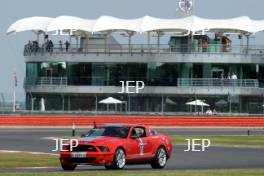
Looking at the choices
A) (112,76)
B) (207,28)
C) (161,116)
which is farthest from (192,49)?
(161,116)

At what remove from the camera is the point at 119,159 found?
30.0 m

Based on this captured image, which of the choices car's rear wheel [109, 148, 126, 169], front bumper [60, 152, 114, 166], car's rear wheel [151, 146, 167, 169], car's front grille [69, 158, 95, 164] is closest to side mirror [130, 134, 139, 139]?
car's rear wheel [109, 148, 126, 169]

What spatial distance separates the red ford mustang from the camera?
2964 centimetres

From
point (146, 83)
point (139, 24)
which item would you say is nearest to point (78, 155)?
point (146, 83)

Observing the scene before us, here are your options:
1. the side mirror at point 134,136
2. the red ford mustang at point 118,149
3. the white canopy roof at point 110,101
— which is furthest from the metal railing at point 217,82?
the side mirror at point 134,136

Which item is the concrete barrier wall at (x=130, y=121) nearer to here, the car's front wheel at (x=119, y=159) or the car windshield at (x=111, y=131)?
the car windshield at (x=111, y=131)

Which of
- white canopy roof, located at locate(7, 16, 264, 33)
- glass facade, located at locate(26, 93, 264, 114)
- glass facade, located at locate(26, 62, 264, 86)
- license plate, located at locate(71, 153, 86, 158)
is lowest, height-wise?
license plate, located at locate(71, 153, 86, 158)

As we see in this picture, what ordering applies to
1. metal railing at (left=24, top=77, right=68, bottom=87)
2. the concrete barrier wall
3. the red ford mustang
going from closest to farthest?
1. the red ford mustang
2. the concrete barrier wall
3. metal railing at (left=24, top=77, right=68, bottom=87)

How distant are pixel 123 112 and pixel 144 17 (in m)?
13.7

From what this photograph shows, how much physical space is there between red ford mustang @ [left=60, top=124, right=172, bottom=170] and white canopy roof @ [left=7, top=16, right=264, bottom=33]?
59.2m

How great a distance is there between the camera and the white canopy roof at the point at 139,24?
3597 inches

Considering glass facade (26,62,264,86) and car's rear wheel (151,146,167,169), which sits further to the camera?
glass facade (26,62,264,86)

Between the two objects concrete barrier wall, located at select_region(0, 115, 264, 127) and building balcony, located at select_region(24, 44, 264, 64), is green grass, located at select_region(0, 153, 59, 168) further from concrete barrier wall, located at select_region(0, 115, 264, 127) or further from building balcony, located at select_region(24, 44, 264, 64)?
building balcony, located at select_region(24, 44, 264, 64)

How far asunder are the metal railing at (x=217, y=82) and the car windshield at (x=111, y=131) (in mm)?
59216
